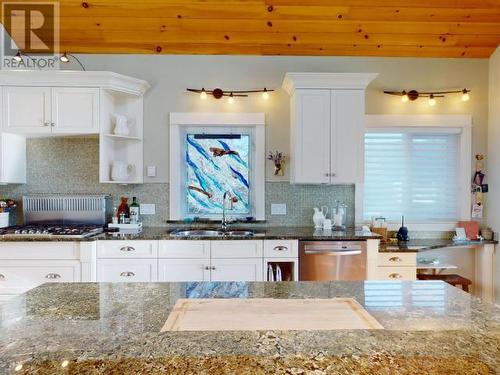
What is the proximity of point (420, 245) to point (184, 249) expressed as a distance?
217 centimetres

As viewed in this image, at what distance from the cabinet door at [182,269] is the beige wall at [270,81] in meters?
1.00

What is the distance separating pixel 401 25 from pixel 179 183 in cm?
263

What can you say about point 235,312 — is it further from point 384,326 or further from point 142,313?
point 384,326

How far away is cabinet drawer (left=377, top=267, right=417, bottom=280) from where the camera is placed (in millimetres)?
3145

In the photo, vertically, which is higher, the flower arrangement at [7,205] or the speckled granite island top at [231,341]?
the flower arrangement at [7,205]

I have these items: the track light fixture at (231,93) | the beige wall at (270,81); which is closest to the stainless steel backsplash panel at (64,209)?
the beige wall at (270,81)

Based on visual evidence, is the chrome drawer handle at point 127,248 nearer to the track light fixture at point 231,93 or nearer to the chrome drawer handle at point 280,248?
the chrome drawer handle at point 280,248

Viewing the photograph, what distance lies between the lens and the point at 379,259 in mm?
3156

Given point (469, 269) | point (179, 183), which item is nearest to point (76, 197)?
point (179, 183)

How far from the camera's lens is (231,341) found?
101 centimetres

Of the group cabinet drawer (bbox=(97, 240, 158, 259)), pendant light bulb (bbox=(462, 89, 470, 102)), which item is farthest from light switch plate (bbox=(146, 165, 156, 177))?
pendant light bulb (bbox=(462, 89, 470, 102))

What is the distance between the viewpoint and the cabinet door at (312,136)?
3.34 metres

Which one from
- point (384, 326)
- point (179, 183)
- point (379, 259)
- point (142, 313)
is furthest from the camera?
point (179, 183)

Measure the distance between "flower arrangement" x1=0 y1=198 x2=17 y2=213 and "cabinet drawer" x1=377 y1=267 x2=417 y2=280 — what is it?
3.53 meters
